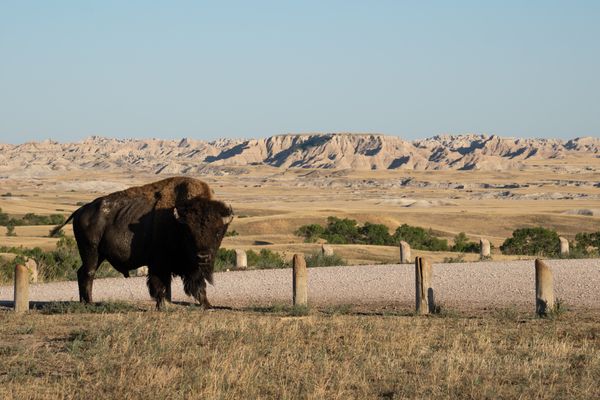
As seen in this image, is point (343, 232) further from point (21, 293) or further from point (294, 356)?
point (294, 356)

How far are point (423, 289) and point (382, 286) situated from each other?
17.1 ft

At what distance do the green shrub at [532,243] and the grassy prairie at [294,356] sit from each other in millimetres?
23999

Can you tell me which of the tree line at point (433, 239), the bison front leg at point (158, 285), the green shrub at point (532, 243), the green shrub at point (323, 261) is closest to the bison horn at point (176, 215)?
the bison front leg at point (158, 285)

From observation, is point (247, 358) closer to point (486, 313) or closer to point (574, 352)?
point (574, 352)

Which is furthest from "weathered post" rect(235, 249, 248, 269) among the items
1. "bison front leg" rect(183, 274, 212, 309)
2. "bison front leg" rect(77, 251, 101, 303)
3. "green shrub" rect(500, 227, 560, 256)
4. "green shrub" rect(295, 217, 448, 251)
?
"green shrub" rect(500, 227, 560, 256)

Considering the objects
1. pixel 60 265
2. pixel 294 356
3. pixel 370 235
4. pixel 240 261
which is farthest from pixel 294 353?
pixel 370 235

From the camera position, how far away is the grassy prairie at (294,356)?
10.2 meters

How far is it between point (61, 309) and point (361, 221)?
41952mm

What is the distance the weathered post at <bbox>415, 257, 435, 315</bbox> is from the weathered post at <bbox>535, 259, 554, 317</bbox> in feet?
5.85

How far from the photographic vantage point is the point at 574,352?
40.8ft

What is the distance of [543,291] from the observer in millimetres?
16078

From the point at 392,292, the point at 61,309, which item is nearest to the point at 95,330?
the point at 61,309

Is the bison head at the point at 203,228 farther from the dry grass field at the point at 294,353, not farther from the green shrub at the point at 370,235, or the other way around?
the green shrub at the point at 370,235

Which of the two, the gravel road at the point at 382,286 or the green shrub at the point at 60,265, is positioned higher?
the gravel road at the point at 382,286
